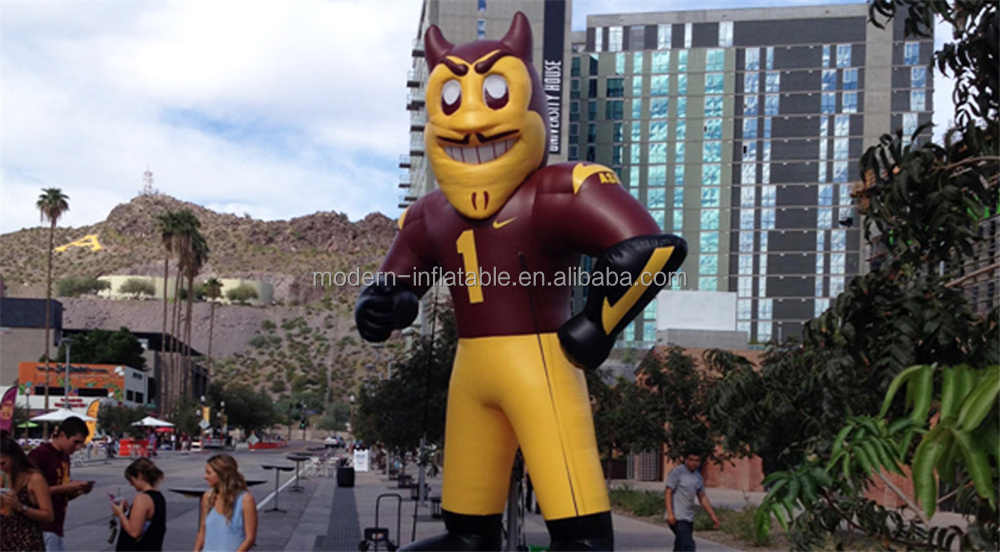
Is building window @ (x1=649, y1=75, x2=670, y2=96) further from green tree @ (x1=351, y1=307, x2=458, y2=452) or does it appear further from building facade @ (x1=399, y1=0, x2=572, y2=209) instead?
green tree @ (x1=351, y1=307, x2=458, y2=452)

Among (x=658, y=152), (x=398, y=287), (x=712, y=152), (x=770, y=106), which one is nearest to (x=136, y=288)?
(x=658, y=152)

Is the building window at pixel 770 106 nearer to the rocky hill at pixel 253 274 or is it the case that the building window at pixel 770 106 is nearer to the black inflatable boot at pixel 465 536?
the rocky hill at pixel 253 274

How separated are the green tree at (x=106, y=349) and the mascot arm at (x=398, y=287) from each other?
7041 cm

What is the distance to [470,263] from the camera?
750cm

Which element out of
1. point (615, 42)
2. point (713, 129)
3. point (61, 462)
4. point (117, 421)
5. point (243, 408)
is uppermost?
point (615, 42)

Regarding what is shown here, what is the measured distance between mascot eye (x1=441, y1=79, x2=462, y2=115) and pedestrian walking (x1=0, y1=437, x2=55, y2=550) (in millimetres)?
3404

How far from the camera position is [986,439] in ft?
10.1

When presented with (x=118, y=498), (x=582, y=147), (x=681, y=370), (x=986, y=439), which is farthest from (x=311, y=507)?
(x=582, y=147)

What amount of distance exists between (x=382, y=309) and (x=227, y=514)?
6.69 ft

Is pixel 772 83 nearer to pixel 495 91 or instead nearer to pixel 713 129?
pixel 713 129

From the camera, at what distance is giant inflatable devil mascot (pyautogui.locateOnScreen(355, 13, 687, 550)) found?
700 centimetres

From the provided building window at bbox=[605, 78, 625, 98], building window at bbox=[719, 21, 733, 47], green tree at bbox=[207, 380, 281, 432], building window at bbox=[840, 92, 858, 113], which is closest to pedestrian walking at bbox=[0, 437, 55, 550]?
green tree at bbox=[207, 380, 281, 432]

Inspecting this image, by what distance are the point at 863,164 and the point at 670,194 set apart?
9027cm

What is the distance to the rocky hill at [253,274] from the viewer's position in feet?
426
